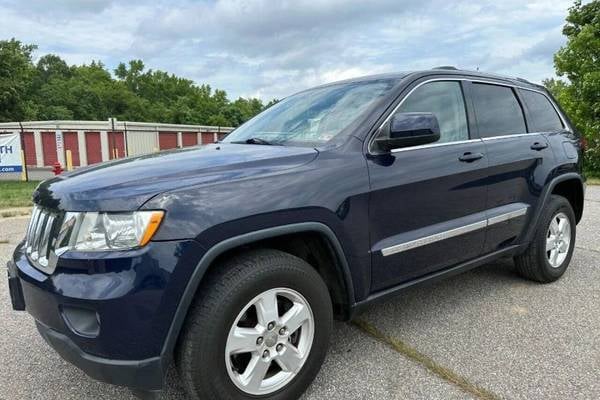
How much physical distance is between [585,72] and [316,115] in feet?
46.9

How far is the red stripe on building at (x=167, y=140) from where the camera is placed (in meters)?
34.9

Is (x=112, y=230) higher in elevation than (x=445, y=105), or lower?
lower

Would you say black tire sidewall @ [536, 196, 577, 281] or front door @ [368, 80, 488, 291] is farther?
black tire sidewall @ [536, 196, 577, 281]

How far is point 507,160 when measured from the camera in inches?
140

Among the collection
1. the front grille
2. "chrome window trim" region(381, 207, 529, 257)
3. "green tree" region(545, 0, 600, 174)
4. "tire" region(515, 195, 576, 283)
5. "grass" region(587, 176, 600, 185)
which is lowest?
"grass" region(587, 176, 600, 185)

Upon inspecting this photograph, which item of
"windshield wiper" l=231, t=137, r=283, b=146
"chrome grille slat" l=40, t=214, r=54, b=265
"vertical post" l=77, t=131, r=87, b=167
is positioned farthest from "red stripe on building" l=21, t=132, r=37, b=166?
"chrome grille slat" l=40, t=214, r=54, b=265

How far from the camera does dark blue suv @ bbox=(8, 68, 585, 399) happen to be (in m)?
1.98

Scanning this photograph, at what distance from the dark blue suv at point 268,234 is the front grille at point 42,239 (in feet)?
0.04

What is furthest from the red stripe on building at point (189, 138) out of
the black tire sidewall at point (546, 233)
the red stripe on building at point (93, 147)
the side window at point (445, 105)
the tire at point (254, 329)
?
the tire at point (254, 329)

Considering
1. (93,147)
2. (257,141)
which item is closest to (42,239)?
(257,141)

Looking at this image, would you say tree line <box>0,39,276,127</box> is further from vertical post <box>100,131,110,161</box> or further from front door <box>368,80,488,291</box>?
front door <box>368,80,488,291</box>

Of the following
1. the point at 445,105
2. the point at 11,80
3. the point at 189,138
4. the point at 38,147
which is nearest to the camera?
the point at 445,105

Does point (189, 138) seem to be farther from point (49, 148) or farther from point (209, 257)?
point (209, 257)

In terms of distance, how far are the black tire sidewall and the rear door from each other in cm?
28
